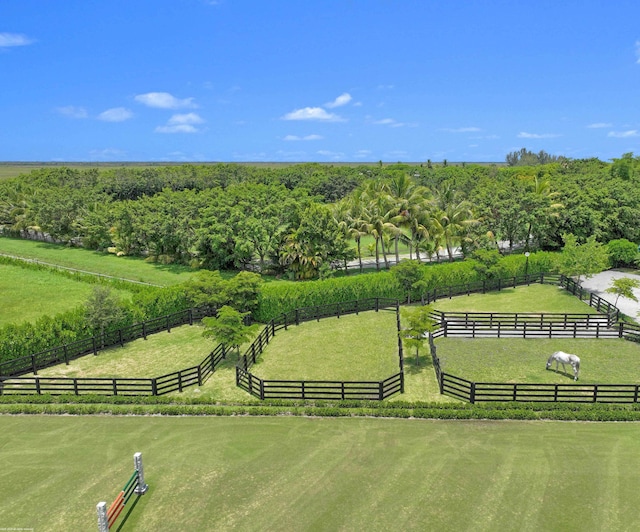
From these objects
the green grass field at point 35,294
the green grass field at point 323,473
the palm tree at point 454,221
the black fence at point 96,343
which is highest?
the palm tree at point 454,221

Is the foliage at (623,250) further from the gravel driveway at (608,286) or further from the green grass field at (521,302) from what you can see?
the green grass field at (521,302)

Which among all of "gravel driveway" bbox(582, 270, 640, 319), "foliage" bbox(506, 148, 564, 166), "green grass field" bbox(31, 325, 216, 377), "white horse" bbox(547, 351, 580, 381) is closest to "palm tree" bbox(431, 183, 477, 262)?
"gravel driveway" bbox(582, 270, 640, 319)

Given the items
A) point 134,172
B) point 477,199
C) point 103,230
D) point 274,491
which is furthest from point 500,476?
point 134,172

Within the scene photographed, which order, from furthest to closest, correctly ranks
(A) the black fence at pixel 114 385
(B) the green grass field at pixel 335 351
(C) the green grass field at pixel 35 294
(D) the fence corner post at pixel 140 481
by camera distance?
1. (C) the green grass field at pixel 35 294
2. (B) the green grass field at pixel 335 351
3. (A) the black fence at pixel 114 385
4. (D) the fence corner post at pixel 140 481

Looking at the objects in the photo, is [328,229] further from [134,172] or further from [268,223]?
[134,172]

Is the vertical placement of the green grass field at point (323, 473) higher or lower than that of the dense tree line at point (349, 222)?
lower

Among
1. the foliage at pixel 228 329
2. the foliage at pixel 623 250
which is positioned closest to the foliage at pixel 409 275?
the foliage at pixel 228 329
